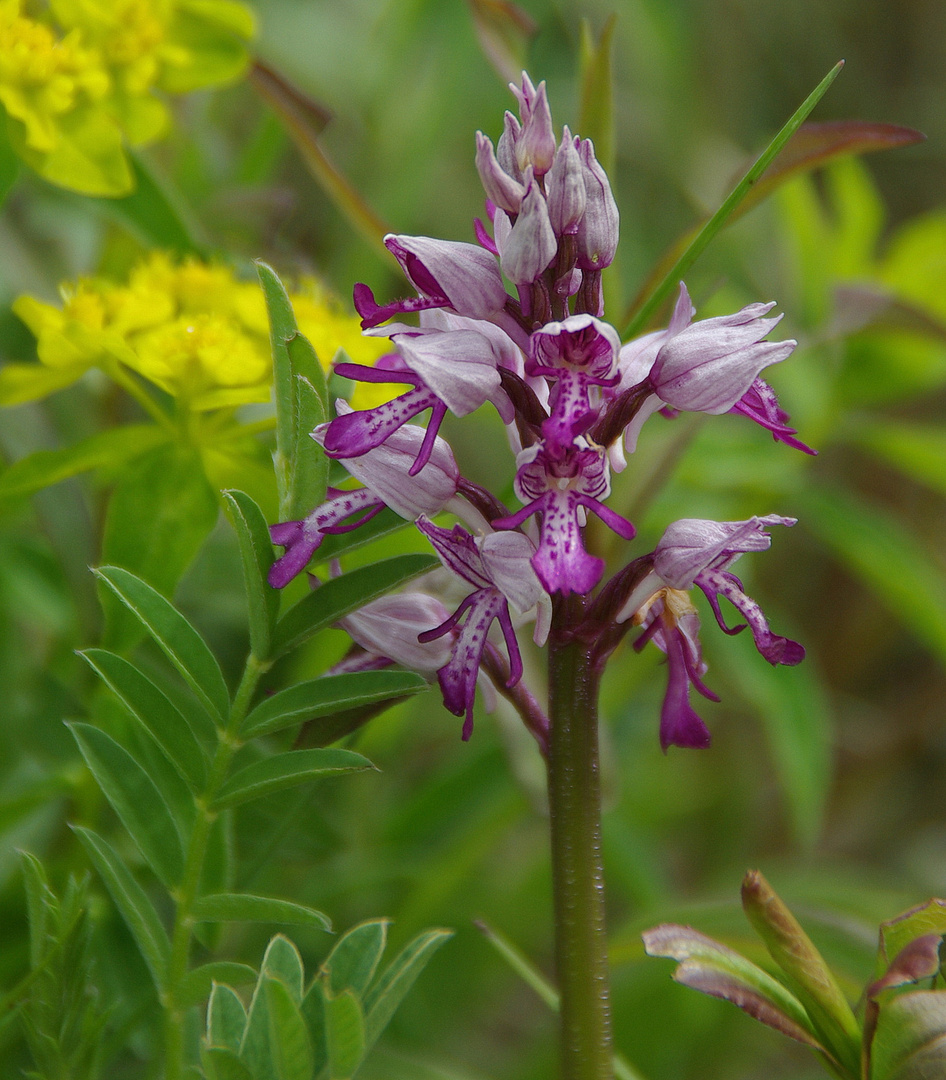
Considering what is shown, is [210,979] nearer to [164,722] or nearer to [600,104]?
[164,722]

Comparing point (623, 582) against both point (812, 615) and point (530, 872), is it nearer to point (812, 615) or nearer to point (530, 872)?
point (530, 872)

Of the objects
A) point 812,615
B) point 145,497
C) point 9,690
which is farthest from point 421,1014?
point 812,615

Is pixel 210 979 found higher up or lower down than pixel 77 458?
Result: lower down

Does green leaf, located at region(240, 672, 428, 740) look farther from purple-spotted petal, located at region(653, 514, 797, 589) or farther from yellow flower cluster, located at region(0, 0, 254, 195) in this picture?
yellow flower cluster, located at region(0, 0, 254, 195)

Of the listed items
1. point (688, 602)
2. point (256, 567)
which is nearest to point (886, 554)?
point (688, 602)

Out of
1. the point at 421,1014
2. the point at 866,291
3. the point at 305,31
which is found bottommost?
the point at 421,1014
